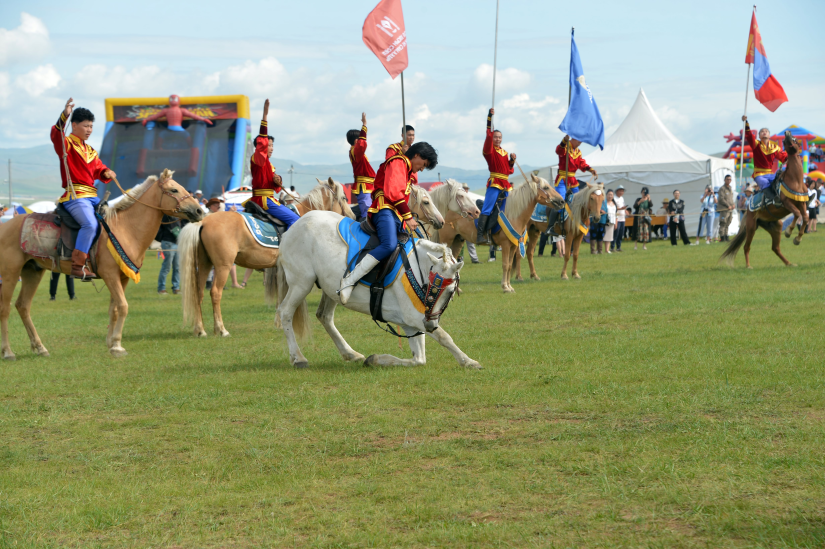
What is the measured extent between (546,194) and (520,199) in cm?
53

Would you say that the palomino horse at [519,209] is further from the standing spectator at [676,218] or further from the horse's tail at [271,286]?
the standing spectator at [676,218]

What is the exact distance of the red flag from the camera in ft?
36.6

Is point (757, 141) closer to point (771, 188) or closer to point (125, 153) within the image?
point (771, 188)

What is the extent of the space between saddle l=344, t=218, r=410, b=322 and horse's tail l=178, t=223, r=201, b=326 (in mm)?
3598

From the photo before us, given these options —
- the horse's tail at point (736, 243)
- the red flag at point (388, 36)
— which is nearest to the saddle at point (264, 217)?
the red flag at point (388, 36)

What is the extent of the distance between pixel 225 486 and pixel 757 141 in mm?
14839

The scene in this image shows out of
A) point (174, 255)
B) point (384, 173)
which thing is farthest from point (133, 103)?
point (384, 173)

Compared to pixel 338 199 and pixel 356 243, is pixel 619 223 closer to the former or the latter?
pixel 338 199

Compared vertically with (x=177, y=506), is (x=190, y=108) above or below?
above

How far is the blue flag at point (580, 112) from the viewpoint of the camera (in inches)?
671

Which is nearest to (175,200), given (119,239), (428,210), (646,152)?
(119,239)

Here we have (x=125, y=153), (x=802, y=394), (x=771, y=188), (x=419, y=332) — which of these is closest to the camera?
(x=802, y=394)

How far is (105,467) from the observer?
195 inches

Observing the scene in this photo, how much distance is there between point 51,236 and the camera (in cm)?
930
